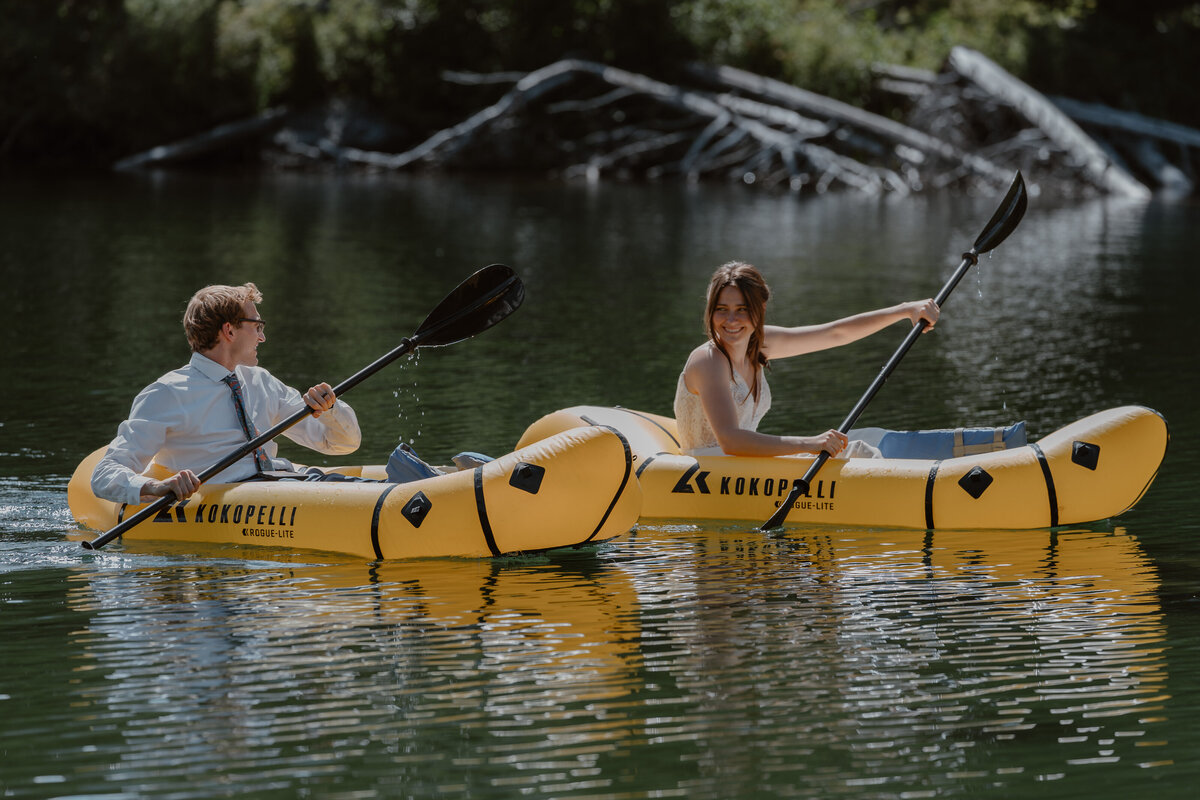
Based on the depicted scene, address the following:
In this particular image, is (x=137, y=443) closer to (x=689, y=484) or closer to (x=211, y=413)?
(x=211, y=413)

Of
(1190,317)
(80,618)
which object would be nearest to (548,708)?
(80,618)

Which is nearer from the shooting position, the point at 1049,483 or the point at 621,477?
the point at 621,477

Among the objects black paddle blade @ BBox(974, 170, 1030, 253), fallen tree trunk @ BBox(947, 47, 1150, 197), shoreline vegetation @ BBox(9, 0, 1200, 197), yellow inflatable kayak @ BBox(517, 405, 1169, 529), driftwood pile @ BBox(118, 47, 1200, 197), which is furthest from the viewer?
shoreline vegetation @ BBox(9, 0, 1200, 197)

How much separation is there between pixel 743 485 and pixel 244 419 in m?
1.99

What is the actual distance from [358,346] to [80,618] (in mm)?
5933

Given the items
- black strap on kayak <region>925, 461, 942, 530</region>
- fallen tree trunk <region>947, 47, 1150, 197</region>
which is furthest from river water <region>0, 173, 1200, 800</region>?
fallen tree trunk <region>947, 47, 1150, 197</region>

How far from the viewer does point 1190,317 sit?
12508 millimetres

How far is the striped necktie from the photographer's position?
5875 mm

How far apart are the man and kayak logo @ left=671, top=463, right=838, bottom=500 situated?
1351mm

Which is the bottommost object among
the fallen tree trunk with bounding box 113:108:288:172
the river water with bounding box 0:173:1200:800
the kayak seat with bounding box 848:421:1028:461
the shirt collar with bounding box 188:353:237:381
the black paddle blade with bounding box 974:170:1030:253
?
the river water with bounding box 0:173:1200:800

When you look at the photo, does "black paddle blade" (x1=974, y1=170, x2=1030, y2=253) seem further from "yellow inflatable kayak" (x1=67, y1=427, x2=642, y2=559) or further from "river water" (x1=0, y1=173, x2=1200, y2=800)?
"yellow inflatable kayak" (x1=67, y1=427, x2=642, y2=559)

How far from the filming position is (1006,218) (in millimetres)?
7816

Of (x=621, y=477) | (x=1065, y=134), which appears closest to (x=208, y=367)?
(x=621, y=477)

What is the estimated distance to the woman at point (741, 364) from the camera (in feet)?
20.2
